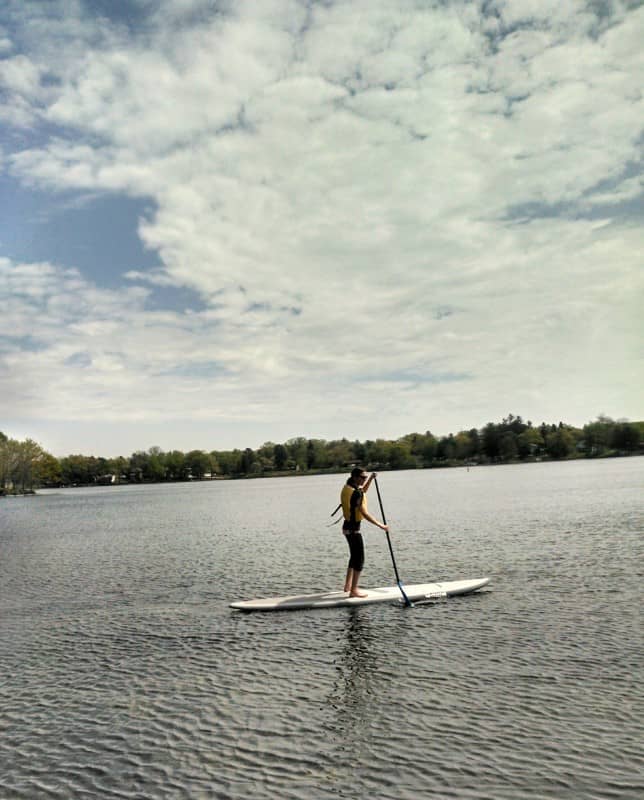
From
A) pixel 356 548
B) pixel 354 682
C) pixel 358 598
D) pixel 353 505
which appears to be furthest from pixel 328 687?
pixel 358 598

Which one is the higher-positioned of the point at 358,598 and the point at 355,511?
the point at 355,511

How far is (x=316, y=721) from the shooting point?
10812 millimetres

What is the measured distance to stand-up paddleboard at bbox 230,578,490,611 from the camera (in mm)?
19281

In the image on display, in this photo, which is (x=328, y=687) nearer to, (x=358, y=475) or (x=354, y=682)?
(x=354, y=682)

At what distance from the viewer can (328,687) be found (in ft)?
41.2

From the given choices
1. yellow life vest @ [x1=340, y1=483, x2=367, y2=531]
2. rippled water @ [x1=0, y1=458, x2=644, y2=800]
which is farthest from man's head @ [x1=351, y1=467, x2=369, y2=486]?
rippled water @ [x1=0, y1=458, x2=644, y2=800]

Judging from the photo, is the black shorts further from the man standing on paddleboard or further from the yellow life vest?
the yellow life vest

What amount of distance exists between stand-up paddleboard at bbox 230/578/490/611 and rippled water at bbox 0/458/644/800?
0.45m

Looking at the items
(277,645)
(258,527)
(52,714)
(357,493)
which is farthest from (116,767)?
(258,527)

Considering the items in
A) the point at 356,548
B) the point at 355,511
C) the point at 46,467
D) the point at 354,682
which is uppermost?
the point at 46,467

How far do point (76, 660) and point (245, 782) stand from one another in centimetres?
829

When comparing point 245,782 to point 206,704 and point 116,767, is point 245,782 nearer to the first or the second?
point 116,767

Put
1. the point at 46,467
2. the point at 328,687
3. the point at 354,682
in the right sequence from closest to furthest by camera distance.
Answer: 1. the point at 328,687
2. the point at 354,682
3. the point at 46,467

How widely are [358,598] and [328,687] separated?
23.0ft
